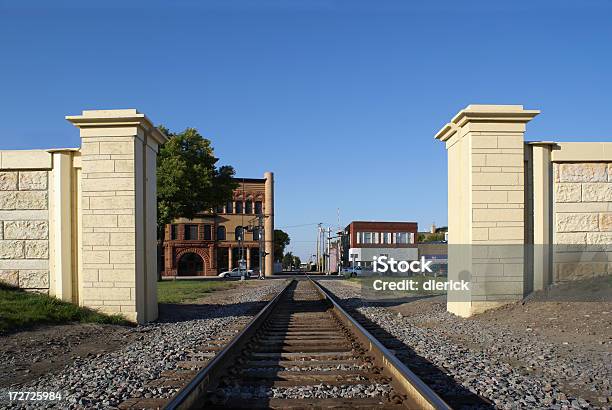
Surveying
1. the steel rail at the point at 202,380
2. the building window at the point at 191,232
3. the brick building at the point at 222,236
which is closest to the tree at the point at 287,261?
the brick building at the point at 222,236

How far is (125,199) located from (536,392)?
939 centimetres

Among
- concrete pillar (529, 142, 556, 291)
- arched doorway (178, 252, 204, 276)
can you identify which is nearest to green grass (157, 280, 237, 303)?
concrete pillar (529, 142, 556, 291)

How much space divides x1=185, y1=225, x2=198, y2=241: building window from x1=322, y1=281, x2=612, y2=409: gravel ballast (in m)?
69.0

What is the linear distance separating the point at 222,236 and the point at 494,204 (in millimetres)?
70534

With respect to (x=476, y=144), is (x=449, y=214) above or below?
below

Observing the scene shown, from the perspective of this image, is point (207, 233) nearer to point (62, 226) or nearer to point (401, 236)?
point (401, 236)

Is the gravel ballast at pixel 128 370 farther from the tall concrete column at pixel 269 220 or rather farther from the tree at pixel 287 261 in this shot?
the tree at pixel 287 261

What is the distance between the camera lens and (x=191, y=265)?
261 feet

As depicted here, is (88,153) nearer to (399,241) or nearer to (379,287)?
(379,287)

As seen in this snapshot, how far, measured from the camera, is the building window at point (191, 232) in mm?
79188

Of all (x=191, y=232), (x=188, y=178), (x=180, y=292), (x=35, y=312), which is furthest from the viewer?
(x=191, y=232)

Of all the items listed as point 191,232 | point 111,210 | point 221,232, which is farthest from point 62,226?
point 221,232

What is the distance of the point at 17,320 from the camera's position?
35.7 ft

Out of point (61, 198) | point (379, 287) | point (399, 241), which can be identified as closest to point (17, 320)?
point (61, 198)
